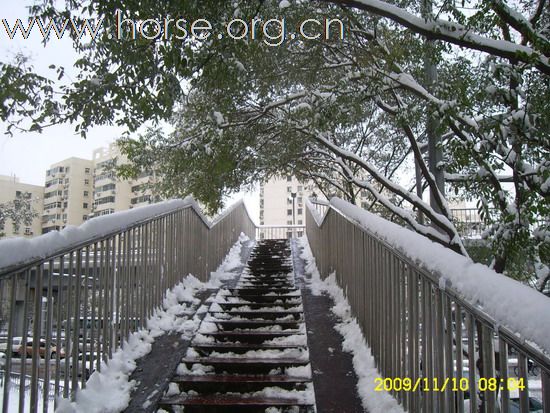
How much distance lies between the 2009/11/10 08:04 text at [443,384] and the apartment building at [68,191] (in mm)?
51626

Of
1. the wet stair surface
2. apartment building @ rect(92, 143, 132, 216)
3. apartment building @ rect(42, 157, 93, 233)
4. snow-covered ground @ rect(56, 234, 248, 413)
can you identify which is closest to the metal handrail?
snow-covered ground @ rect(56, 234, 248, 413)

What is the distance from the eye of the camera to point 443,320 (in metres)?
2.05

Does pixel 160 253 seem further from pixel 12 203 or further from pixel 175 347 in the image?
pixel 12 203

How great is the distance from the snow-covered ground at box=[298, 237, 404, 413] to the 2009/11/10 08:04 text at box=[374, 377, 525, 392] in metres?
0.07

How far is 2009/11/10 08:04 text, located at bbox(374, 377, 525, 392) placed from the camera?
4.86ft

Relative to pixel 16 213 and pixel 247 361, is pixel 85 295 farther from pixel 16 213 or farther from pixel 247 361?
pixel 16 213

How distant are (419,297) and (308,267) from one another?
5.58 m

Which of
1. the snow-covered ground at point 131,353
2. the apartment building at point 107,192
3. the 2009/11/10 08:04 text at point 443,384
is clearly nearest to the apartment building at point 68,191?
the apartment building at point 107,192

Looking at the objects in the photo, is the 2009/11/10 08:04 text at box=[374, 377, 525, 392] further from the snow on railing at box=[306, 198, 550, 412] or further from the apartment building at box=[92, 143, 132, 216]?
the apartment building at box=[92, 143, 132, 216]

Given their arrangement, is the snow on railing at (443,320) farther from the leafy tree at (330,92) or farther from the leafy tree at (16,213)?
the leafy tree at (16,213)

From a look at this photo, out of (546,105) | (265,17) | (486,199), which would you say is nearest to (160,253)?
(265,17)

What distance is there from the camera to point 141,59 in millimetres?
4531

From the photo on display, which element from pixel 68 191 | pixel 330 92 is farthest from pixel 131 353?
pixel 68 191

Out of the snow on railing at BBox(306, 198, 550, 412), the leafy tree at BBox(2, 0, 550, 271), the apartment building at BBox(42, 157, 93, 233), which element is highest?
the apartment building at BBox(42, 157, 93, 233)
